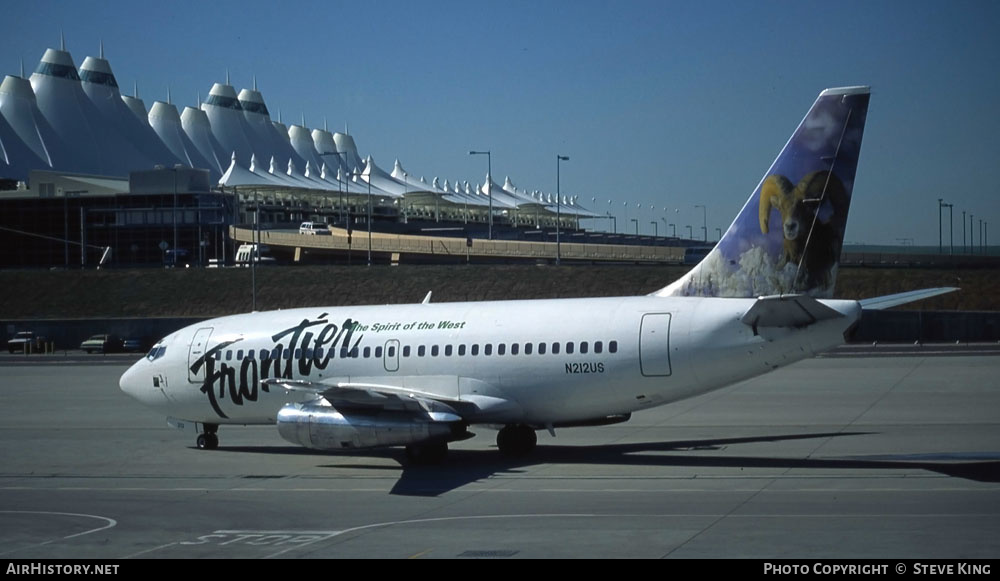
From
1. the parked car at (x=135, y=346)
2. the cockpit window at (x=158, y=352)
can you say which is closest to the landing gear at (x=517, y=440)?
the cockpit window at (x=158, y=352)

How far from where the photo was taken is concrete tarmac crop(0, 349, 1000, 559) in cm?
1683

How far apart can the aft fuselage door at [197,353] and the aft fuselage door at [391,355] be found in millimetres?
5401

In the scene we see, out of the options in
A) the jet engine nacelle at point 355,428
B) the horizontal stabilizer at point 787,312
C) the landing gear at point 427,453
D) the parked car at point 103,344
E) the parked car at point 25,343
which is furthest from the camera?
the parked car at point 25,343

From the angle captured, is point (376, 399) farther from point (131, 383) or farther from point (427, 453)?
point (131, 383)

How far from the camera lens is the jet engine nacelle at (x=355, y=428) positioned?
25.2 m

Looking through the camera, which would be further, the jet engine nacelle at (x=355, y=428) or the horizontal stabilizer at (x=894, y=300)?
the jet engine nacelle at (x=355, y=428)

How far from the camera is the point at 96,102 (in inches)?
7028

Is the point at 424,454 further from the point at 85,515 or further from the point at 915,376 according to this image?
the point at 915,376

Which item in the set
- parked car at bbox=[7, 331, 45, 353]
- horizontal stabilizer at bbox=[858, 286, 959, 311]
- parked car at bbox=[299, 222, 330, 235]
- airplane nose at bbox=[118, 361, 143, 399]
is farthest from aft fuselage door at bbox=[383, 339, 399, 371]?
parked car at bbox=[299, 222, 330, 235]

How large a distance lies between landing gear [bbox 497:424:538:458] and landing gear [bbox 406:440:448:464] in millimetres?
1745

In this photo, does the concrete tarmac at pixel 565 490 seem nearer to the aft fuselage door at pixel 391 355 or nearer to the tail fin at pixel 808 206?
the aft fuselage door at pixel 391 355

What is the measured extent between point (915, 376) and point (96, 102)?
512 feet

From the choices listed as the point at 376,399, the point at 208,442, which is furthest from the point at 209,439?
the point at 376,399

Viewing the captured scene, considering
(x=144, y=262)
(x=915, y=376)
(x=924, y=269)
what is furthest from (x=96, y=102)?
(x=915, y=376)
